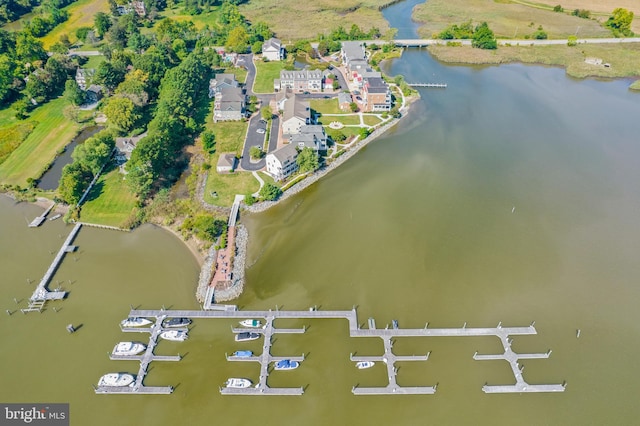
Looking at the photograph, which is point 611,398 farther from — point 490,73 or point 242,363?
point 490,73

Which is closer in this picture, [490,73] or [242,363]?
[242,363]

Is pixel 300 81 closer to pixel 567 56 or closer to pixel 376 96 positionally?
pixel 376 96

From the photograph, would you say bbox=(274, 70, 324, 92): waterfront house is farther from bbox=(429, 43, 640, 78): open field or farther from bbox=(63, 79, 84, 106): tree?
bbox=(429, 43, 640, 78): open field

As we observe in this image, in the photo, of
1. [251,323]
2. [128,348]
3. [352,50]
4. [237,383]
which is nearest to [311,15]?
[352,50]

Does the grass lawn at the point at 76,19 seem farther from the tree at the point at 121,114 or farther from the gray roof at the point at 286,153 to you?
the gray roof at the point at 286,153

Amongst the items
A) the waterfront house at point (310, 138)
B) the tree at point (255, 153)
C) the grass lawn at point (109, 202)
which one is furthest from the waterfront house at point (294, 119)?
the grass lawn at point (109, 202)

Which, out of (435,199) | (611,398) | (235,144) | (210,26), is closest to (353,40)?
(210,26)
